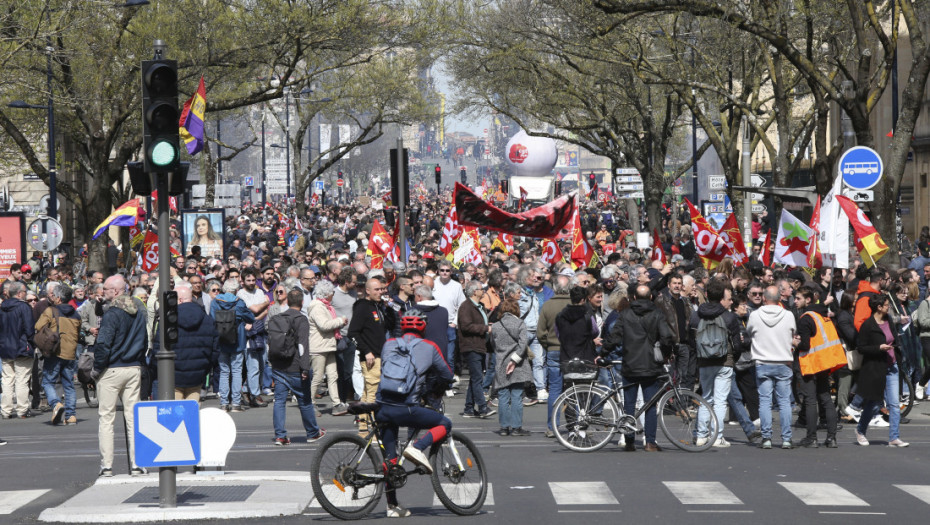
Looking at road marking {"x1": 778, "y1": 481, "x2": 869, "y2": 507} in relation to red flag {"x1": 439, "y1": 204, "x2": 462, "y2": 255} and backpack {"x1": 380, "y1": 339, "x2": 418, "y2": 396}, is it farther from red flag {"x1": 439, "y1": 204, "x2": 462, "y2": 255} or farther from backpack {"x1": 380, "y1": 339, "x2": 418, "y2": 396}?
red flag {"x1": 439, "y1": 204, "x2": 462, "y2": 255}

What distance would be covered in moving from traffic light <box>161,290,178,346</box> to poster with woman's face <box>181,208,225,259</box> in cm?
2101

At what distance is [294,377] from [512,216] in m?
9.64

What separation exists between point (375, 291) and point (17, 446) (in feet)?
13.9

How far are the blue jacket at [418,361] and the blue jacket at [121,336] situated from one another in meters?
2.83

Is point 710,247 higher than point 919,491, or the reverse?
point 710,247

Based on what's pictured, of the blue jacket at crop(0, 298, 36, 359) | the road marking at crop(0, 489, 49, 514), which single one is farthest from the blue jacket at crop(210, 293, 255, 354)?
the road marking at crop(0, 489, 49, 514)

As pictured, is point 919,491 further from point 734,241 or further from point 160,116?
point 734,241

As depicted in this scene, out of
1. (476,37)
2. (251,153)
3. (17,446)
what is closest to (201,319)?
(17,446)

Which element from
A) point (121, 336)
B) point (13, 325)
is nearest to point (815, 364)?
point (121, 336)

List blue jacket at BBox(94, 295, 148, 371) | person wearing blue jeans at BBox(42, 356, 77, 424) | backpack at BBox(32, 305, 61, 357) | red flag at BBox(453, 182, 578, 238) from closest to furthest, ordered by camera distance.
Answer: blue jacket at BBox(94, 295, 148, 371) → backpack at BBox(32, 305, 61, 357) → person wearing blue jeans at BBox(42, 356, 77, 424) → red flag at BBox(453, 182, 578, 238)

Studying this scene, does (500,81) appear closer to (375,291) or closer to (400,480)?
(375,291)

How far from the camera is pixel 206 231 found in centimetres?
3186

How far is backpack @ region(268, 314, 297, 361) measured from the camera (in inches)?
551

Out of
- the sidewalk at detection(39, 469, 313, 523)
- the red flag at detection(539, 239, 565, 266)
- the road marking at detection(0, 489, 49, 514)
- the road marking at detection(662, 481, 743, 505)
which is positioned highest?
the red flag at detection(539, 239, 565, 266)
